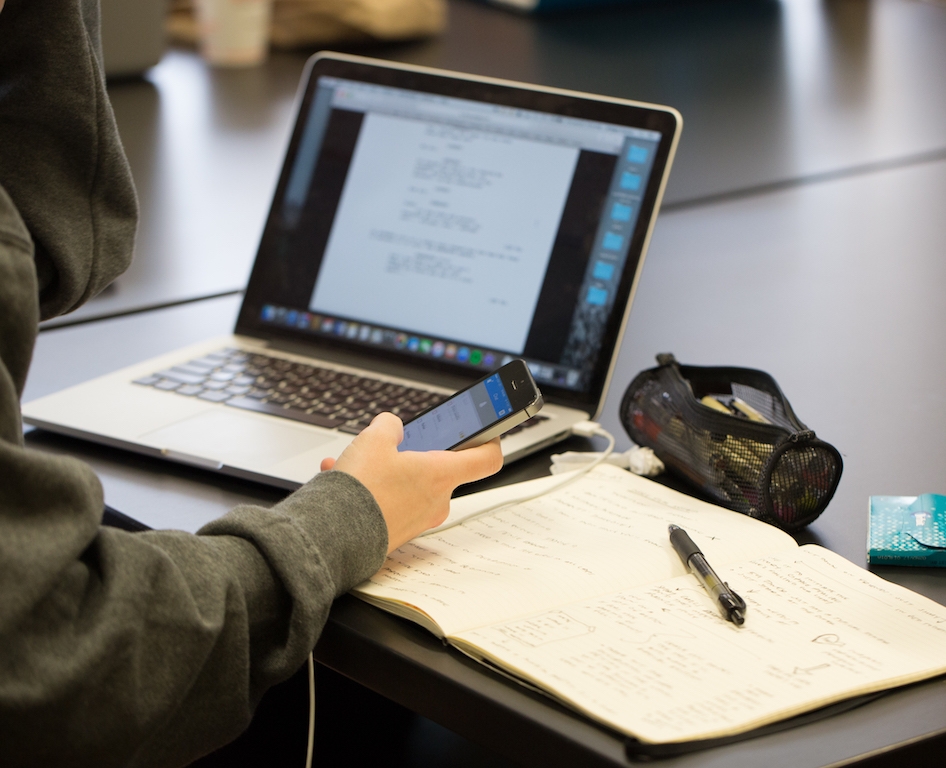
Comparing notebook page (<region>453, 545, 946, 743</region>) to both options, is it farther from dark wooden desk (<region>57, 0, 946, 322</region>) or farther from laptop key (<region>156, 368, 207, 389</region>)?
dark wooden desk (<region>57, 0, 946, 322</region>)

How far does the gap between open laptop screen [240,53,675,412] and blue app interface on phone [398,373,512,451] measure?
0.17m

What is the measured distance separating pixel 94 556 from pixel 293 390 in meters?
0.37

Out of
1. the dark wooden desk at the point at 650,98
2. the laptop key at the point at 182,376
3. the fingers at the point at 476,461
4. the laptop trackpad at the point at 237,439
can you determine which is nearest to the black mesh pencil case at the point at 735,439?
the fingers at the point at 476,461

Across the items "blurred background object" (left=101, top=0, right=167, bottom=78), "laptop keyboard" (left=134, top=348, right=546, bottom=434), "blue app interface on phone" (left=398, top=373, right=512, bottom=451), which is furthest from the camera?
"blurred background object" (left=101, top=0, right=167, bottom=78)

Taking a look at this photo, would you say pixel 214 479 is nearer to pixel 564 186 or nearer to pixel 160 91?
pixel 564 186

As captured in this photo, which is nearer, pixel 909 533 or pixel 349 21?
pixel 909 533

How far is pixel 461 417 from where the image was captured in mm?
698

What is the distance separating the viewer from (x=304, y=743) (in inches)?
39.6

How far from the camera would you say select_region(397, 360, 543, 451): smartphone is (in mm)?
677

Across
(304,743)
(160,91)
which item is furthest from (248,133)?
(304,743)

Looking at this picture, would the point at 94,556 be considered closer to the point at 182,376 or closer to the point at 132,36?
the point at 182,376

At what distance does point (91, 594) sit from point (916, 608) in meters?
0.42

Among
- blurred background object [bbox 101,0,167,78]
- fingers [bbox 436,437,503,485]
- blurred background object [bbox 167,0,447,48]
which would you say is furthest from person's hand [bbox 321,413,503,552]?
blurred background object [bbox 167,0,447,48]

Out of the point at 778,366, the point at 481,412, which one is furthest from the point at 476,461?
the point at 778,366
